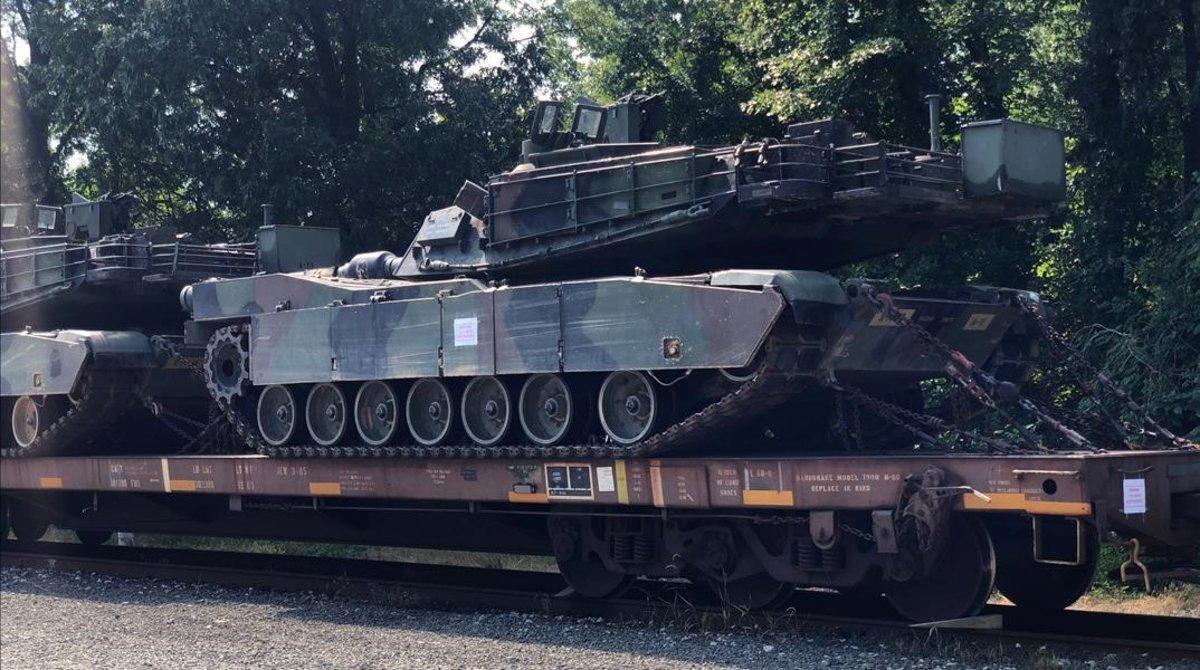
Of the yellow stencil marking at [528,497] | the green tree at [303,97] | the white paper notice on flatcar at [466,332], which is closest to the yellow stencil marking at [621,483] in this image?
the yellow stencil marking at [528,497]

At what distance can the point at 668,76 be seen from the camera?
22594mm

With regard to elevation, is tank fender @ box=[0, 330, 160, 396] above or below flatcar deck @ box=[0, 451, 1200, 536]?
above

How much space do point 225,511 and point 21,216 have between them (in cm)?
590

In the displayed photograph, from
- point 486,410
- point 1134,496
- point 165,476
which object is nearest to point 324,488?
point 486,410

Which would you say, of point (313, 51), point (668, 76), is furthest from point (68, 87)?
point (668, 76)

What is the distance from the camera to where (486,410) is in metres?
13.2

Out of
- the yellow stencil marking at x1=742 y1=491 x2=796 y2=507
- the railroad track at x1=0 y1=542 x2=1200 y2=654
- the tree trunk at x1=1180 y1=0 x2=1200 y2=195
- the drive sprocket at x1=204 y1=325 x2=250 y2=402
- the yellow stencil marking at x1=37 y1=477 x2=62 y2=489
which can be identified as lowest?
the railroad track at x1=0 y1=542 x2=1200 y2=654

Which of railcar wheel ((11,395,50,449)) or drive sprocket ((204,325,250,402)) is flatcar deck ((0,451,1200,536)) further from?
railcar wheel ((11,395,50,449))

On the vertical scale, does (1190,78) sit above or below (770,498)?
above

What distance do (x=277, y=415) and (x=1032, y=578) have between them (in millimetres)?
7629

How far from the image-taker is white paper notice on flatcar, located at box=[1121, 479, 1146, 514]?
10023 millimetres

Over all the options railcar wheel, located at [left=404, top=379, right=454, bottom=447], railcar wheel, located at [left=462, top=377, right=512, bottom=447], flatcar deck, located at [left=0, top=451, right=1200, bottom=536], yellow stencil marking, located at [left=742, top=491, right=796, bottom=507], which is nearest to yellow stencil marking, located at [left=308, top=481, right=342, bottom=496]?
A: flatcar deck, located at [left=0, top=451, right=1200, bottom=536]

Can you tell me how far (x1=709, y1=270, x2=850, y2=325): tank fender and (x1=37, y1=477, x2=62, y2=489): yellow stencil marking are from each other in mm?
9877

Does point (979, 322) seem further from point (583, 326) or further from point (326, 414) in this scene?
point (326, 414)
